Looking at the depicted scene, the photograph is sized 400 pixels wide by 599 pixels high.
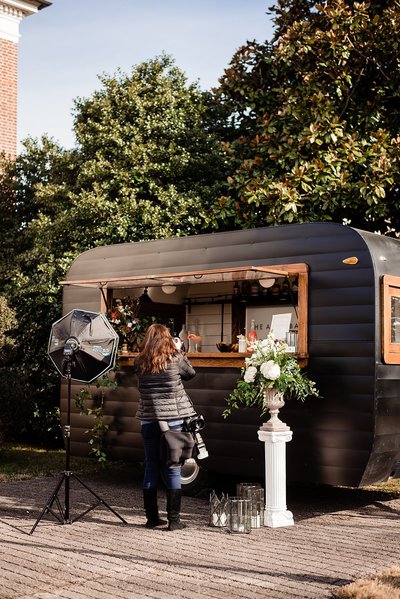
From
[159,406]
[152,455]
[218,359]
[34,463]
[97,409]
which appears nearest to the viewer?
[159,406]

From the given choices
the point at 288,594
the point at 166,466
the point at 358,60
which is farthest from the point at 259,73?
the point at 288,594

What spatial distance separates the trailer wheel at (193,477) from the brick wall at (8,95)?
9.67m

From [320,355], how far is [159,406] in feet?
5.48

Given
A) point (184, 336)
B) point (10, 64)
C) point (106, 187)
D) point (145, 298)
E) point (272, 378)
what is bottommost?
point (272, 378)

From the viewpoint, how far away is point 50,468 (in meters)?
11.8

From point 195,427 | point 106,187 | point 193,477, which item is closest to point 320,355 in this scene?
point 195,427

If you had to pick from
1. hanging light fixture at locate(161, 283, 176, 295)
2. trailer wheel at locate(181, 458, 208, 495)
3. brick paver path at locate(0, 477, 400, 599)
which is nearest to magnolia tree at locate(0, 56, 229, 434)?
hanging light fixture at locate(161, 283, 176, 295)

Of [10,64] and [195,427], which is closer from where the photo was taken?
[195,427]

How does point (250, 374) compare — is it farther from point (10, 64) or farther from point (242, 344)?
point (10, 64)

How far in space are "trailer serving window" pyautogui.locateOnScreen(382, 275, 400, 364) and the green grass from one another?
194 inches

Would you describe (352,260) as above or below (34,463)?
above

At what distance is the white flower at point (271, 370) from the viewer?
308 inches

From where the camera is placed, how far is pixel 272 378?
7.82 meters

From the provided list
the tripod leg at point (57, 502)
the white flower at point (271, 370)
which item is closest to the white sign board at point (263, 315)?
the white flower at point (271, 370)
